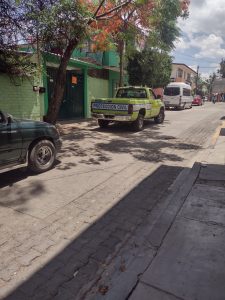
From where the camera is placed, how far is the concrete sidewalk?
286 cm

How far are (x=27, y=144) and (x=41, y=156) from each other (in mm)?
605

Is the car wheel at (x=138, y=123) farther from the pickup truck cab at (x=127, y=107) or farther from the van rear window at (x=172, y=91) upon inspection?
the van rear window at (x=172, y=91)

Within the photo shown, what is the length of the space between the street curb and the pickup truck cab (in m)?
5.52

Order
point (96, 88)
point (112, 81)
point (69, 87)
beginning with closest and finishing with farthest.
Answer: point (69, 87) → point (96, 88) → point (112, 81)

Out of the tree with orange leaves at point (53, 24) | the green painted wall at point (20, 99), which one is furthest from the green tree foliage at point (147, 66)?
the tree with orange leaves at point (53, 24)

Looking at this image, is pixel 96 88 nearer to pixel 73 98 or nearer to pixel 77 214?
pixel 73 98

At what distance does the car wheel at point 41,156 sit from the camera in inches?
247

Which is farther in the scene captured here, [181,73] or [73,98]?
[181,73]

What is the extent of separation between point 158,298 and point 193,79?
65832mm

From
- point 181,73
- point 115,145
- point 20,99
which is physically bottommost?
point 115,145

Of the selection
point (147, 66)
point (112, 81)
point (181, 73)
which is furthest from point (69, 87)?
point (181, 73)

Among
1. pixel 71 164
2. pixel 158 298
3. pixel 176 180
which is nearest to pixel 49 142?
pixel 71 164

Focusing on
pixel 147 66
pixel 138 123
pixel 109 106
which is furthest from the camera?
pixel 147 66

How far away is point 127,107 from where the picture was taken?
11.6m
